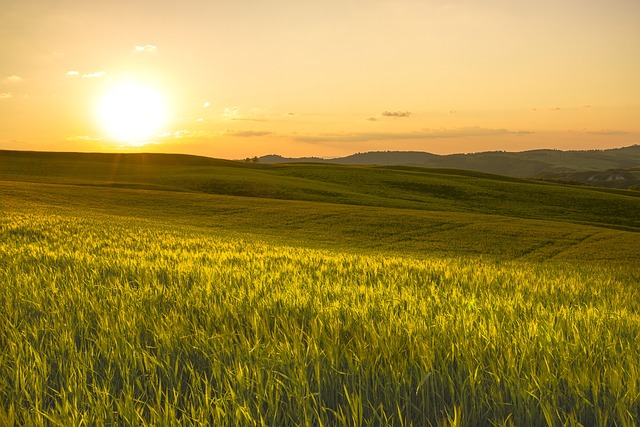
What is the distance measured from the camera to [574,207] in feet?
216

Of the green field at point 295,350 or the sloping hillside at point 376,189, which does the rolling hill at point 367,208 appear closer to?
the sloping hillside at point 376,189

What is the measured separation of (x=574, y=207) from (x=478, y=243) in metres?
38.3

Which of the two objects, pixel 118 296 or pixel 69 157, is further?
pixel 69 157

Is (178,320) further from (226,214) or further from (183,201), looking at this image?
(183,201)

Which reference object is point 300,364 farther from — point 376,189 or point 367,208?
point 376,189

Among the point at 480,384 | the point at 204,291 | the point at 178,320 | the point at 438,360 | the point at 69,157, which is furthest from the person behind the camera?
the point at 69,157

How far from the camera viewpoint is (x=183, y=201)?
167 ft

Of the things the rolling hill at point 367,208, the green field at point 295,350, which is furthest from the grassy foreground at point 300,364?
the rolling hill at point 367,208

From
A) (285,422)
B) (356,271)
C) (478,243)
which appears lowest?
(478,243)

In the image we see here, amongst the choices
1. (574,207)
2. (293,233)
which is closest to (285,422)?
(293,233)

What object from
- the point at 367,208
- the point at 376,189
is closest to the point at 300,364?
the point at 367,208

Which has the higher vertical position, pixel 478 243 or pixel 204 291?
pixel 204 291

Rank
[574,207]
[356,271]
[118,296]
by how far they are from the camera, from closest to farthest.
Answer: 1. [118,296]
2. [356,271]
3. [574,207]

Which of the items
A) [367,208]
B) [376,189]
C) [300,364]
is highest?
[300,364]
